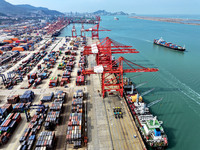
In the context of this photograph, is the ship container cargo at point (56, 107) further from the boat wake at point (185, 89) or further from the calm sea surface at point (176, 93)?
the boat wake at point (185, 89)

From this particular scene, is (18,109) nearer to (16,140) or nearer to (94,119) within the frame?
(16,140)

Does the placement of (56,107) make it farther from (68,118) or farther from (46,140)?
(46,140)

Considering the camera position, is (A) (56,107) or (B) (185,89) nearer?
(A) (56,107)

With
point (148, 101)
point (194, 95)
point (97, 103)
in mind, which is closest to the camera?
point (97, 103)

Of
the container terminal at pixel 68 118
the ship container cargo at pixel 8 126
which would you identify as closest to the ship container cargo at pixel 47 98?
the container terminal at pixel 68 118

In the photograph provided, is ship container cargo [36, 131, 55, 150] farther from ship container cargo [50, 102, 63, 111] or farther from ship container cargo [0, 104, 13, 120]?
ship container cargo [0, 104, 13, 120]

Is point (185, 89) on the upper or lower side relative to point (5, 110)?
upper

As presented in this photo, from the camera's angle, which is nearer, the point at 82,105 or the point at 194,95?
the point at 82,105

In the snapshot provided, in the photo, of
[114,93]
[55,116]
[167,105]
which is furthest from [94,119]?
[167,105]

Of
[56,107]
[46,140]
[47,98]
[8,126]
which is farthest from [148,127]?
[8,126]

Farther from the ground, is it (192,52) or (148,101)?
(192,52)

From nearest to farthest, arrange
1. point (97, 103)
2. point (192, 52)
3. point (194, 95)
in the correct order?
point (97, 103) → point (194, 95) → point (192, 52)
